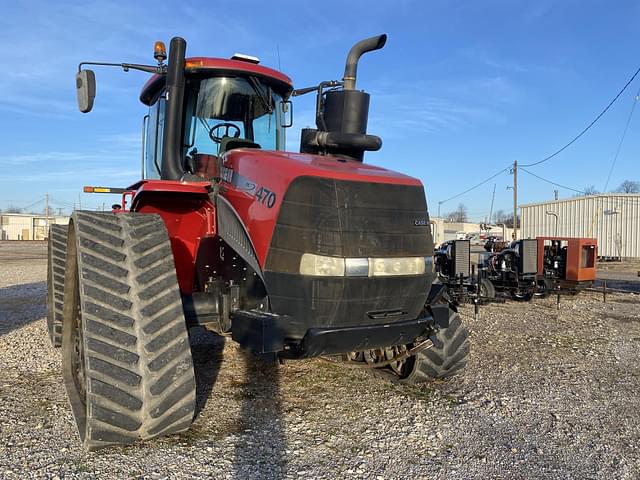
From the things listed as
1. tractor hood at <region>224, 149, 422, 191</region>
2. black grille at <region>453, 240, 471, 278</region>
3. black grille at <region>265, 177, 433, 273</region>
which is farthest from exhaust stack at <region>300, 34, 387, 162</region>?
black grille at <region>453, 240, 471, 278</region>

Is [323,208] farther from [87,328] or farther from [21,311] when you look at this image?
[21,311]

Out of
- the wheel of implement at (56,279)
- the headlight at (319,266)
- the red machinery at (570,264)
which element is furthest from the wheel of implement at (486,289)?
the headlight at (319,266)

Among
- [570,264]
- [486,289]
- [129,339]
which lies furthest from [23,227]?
[129,339]

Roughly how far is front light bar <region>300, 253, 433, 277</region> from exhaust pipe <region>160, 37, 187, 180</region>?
5.51ft

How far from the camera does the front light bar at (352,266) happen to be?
3156 mm

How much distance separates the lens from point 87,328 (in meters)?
2.97

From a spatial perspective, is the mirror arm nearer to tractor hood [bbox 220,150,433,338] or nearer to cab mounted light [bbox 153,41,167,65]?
cab mounted light [bbox 153,41,167,65]

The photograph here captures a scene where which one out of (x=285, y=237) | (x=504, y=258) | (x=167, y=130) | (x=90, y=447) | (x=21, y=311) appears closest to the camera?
(x=90, y=447)

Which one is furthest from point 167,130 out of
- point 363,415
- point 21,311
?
point 21,311

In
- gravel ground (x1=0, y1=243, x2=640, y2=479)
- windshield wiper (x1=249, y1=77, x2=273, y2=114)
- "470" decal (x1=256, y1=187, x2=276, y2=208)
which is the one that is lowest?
gravel ground (x1=0, y1=243, x2=640, y2=479)

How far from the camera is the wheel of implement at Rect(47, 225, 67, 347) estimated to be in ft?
18.4

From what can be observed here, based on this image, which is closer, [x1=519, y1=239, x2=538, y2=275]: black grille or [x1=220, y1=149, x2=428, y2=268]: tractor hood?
[x1=220, y1=149, x2=428, y2=268]: tractor hood

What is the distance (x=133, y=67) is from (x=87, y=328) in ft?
7.79

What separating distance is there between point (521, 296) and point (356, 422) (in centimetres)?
901
